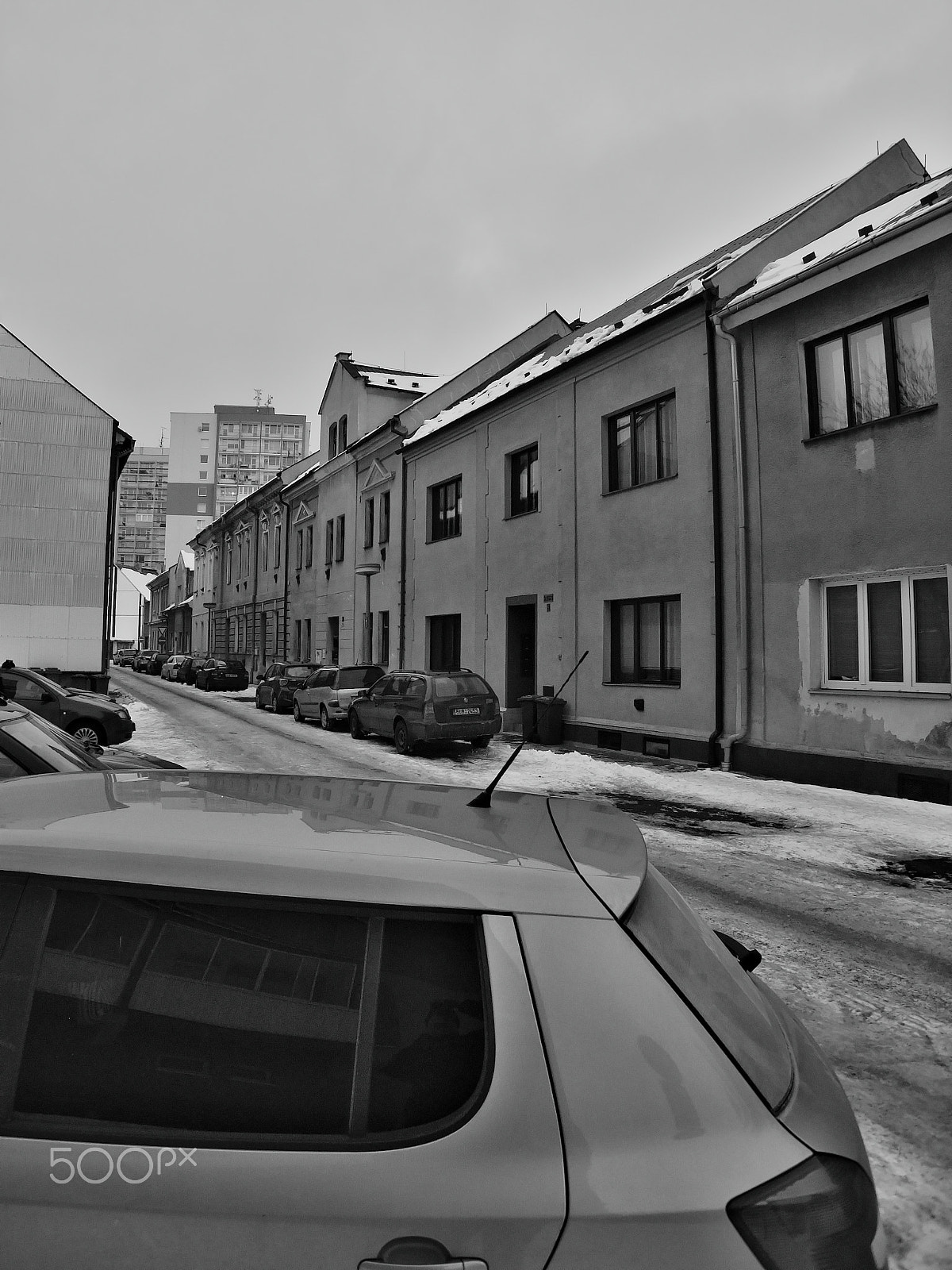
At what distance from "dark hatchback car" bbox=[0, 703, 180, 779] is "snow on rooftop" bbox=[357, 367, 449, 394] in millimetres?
23815

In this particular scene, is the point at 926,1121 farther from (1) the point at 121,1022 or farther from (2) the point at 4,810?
(2) the point at 4,810

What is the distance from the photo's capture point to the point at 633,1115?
1.37 m

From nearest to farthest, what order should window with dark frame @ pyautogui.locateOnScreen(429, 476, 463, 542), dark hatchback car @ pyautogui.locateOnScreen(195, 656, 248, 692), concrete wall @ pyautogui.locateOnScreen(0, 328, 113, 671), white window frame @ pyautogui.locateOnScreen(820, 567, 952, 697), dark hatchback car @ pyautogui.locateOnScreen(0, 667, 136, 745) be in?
1. white window frame @ pyautogui.locateOnScreen(820, 567, 952, 697)
2. dark hatchback car @ pyautogui.locateOnScreen(0, 667, 136, 745)
3. window with dark frame @ pyautogui.locateOnScreen(429, 476, 463, 542)
4. concrete wall @ pyautogui.locateOnScreen(0, 328, 113, 671)
5. dark hatchback car @ pyautogui.locateOnScreen(195, 656, 248, 692)

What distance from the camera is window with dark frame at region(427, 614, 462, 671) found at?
21.1 m

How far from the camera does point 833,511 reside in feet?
37.0

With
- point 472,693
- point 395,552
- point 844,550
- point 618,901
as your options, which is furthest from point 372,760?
point 618,901

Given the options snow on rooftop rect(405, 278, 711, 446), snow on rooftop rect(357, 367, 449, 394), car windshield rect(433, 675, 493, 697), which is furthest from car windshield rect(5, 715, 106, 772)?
snow on rooftop rect(357, 367, 449, 394)

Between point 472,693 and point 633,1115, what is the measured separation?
44.4ft

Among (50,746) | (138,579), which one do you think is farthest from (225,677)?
(138,579)

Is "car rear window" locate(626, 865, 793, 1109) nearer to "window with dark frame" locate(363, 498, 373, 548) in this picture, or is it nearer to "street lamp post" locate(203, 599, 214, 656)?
"window with dark frame" locate(363, 498, 373, 548)

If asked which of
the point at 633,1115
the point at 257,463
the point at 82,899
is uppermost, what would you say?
the point at 257,463

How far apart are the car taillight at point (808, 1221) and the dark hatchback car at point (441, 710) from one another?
13.2m

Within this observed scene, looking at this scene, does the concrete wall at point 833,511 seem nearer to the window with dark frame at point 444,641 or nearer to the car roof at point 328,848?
the car roof at point 328,848

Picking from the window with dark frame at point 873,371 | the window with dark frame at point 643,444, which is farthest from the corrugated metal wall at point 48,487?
the window with dark frame at point 873,371
